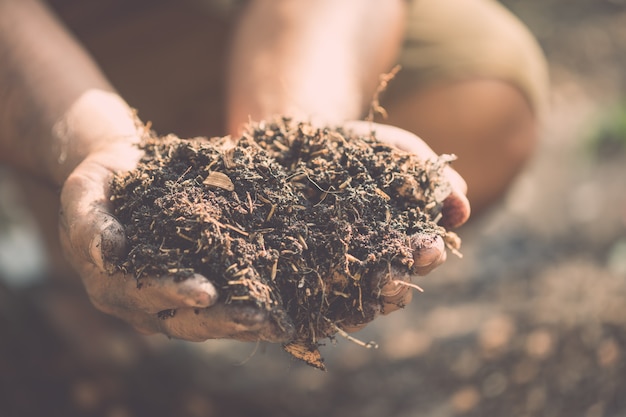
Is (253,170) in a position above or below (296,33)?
below

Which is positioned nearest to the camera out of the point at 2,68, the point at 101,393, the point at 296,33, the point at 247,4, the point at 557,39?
the point at 2,68

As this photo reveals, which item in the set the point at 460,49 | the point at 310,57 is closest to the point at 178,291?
the point at 310,57

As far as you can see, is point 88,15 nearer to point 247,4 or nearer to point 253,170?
point 247,4

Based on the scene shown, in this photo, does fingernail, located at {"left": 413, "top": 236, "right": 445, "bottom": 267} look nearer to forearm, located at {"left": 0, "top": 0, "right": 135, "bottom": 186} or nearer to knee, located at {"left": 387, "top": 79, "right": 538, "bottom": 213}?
forearm, located at {"left": 0, "top": 0, "right": 135, "bottom": 186}

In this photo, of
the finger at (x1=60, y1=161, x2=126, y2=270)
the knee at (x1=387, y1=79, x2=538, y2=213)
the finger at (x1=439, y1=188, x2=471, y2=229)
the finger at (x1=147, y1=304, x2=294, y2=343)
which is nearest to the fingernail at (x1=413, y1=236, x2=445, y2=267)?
the finger at (x1=439, y1=188, x2=471, y2=229)

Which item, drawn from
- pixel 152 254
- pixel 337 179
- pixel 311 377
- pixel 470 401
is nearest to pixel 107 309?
pixel 152 254

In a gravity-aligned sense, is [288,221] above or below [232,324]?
above

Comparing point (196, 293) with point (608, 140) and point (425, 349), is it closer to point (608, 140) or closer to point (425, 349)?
point (425, 349)
